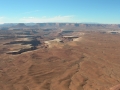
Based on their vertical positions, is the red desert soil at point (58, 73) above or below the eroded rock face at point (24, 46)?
above

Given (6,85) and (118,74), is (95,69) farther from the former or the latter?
(6,85)

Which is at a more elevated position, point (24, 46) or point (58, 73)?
point (58, 73)

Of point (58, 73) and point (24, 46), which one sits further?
point (24, 46)

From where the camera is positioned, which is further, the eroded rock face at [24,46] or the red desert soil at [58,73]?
the eroded rock face at [24,46]

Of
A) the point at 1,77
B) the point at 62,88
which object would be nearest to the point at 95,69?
the point at 62,88

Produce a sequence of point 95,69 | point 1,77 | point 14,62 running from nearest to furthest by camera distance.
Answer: point 1,77 → point 95,69 → point 14,62

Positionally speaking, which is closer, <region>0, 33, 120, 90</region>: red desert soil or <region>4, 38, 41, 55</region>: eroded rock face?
<region>0, 33, 120, 90</region>: red desert soil

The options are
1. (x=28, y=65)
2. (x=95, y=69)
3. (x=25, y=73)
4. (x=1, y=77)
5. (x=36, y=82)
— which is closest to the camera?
(x=36, y=82)

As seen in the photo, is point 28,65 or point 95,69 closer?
point 95,69

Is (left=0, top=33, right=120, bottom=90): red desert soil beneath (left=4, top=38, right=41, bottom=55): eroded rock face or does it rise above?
above

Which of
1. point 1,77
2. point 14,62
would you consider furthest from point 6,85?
point 14,62
